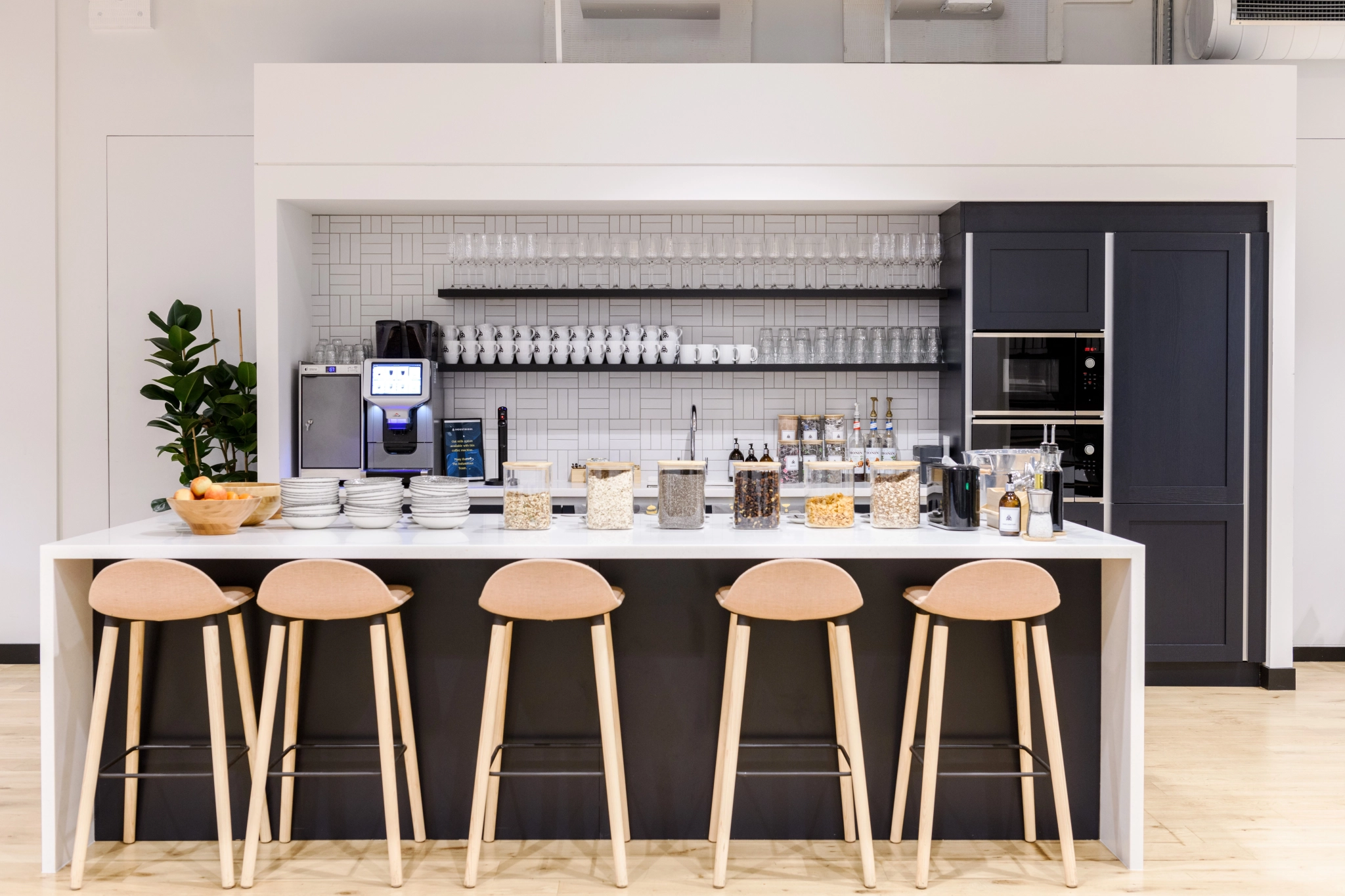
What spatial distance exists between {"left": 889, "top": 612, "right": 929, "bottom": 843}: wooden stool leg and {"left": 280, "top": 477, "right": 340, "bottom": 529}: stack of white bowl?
6.42 ft

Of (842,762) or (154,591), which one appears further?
(842,762)

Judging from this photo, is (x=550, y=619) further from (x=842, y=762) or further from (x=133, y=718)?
(x=133, y=718)

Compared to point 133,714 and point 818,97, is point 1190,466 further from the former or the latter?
point 133,714

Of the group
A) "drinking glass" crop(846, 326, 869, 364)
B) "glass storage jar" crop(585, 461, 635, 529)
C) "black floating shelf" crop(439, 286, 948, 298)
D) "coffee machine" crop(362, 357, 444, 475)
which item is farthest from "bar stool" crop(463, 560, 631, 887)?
"drinking glass" crop(846, 326, 869, 364)

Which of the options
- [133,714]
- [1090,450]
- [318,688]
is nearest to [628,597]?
[318,688]

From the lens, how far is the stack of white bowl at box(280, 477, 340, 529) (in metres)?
2.99

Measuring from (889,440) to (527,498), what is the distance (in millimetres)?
2683

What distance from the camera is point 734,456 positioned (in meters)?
4.93

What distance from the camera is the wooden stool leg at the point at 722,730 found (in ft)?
8.84

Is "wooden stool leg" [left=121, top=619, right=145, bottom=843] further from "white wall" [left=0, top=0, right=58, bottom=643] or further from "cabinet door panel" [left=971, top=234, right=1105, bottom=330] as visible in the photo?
"cabinet door panel" [left=971, top=234, right=1105, bottom=330]

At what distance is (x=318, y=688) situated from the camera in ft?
9.46

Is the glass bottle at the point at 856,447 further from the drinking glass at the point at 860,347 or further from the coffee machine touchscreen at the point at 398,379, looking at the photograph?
the coffee machine touchscreen at the point at 398,379

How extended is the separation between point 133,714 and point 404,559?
0.96m

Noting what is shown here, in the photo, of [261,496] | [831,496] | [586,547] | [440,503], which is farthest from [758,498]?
[261,496]
